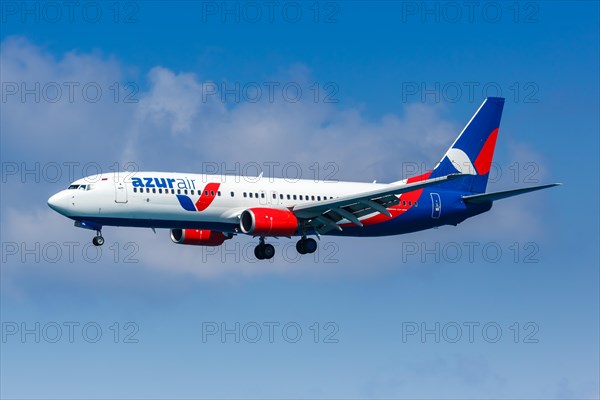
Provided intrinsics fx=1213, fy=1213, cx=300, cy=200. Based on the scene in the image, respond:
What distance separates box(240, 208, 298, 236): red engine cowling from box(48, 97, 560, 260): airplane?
59 millimetres

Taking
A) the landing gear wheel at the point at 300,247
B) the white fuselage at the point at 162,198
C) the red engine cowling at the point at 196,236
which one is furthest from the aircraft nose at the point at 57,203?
the landing gear wheel at the point at 300,247

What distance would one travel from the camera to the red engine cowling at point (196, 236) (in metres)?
77.9

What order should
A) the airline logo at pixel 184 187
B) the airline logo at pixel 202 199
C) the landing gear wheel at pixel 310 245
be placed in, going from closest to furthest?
1. the airline logo at pixel 184 187
2. the airline logo at pixel 202 199
3. the landing gear wheel at pixel 310 245

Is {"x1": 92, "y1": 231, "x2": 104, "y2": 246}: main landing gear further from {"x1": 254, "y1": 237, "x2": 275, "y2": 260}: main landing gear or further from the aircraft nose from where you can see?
{"x1": 254, "y1": 237, "x2": 275, "y2": 260}: main landing gear

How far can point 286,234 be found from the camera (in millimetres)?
72875

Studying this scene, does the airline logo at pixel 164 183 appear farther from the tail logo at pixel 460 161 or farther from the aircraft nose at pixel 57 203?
the tail logo at pixel 460 161

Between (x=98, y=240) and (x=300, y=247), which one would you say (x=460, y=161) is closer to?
(x=300, y=247)

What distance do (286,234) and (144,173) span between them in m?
9.24

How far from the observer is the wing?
235 ft

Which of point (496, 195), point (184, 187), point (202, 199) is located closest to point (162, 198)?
point (184, 187)

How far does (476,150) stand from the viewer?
84312 millimetres

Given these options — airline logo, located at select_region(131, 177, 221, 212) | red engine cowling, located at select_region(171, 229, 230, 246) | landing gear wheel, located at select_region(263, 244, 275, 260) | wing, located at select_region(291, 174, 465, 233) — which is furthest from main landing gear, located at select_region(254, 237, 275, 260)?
airline logo, located at select_region(131, 177, 221, 212)

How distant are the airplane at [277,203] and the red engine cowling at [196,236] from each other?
0.06m

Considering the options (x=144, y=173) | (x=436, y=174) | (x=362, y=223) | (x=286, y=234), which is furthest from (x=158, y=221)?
(x=436, y=174)
